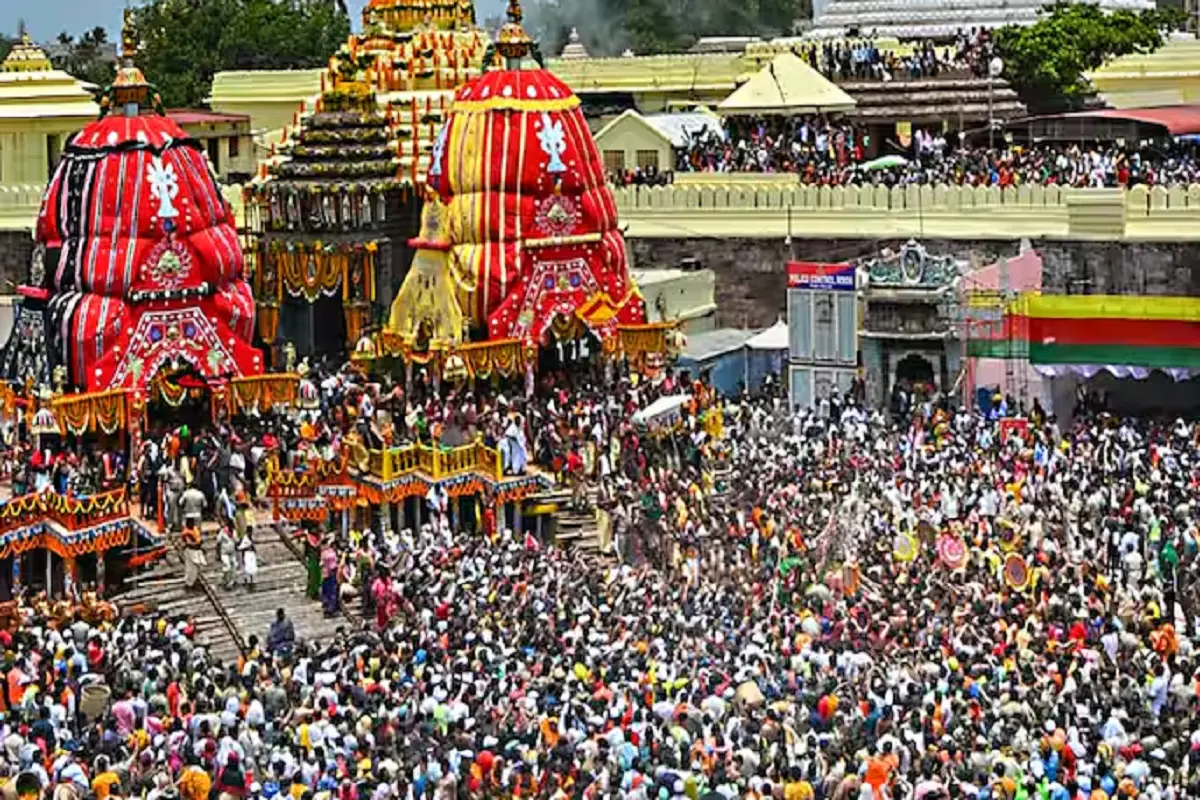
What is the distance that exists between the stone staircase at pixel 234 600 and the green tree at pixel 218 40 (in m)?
37.8

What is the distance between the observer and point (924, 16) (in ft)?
184

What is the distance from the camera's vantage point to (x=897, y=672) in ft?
76.2

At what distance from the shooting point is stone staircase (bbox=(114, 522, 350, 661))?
88.7 ft

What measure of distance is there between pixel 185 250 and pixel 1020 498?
10.2 m

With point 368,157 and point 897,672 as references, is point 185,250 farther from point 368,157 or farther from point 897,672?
point 897,672

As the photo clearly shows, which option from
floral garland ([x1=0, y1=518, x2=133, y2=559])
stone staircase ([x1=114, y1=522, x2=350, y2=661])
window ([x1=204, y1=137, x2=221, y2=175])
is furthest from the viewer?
window ([x1=204, y1=137, x2=221, y2=175])

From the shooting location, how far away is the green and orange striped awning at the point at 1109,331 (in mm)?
35594

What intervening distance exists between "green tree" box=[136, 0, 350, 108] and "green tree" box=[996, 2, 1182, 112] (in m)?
21.6

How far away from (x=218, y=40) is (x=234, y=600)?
40.8 m

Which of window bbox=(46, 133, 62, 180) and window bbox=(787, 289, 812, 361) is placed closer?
window bbox=(787, 289, 812, 361)

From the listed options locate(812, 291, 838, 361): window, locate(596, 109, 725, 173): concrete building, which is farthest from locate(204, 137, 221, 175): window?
locate(812, 291, 838, 361): window

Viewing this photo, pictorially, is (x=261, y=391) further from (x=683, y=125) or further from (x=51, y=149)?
(x=683, y=125)

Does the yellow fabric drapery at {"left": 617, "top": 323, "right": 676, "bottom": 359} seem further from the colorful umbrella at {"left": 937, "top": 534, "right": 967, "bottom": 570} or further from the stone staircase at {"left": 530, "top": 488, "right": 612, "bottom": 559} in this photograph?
the colorful umbrella at {"left": 937, "top": 534, "right": 967, "bottom": 570}

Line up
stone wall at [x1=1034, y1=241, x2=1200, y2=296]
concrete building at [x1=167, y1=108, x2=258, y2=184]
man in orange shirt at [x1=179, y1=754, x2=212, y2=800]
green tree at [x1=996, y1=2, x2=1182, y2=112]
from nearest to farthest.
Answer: man in orange shirt at [x1=179, y1=754, x2=212, y2=800] → stone wall at [x1=1034, y1=241, x2=1200, y2=296] → green tree at [x1=996, y1=2, x2=1182, y2=112] → concrete building at [x1=167, y1=108, x2=258, y2=184]
